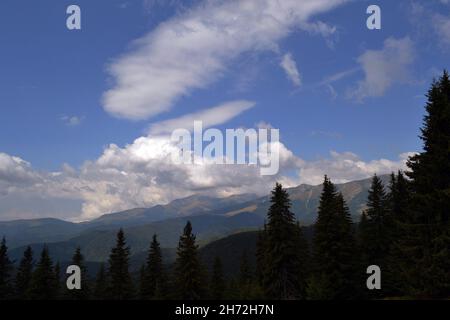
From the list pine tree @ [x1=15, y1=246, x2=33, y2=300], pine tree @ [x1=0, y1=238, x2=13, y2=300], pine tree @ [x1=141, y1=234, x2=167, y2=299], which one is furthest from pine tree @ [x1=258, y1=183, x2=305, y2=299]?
pine tree @ [x1=15, y1=246, x2=33, y2=300]

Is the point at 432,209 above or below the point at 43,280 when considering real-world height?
above

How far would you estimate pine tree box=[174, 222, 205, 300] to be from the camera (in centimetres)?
4881

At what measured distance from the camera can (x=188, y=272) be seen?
161 feet

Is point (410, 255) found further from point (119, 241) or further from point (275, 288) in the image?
point (119, 241)

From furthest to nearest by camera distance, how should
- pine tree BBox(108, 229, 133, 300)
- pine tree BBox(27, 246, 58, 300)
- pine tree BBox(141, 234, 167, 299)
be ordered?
pine tree BBox(141, 234, 167, 299), pine tree BBox(108, 229, 133, 300), pine tree BBox(27, 246, 58, 300)

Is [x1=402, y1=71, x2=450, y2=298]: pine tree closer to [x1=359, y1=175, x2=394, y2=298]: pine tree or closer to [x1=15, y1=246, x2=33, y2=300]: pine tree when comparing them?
[x1=359, y1=175, x2=394, y2=298]: pine tree

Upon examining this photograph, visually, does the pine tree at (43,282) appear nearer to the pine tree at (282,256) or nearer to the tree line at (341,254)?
the tree line at (341,254)

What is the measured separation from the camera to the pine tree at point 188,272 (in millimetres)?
48812

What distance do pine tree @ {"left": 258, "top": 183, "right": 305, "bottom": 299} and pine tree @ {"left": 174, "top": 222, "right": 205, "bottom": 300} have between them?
8.15 m

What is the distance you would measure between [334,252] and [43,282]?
41210 mm

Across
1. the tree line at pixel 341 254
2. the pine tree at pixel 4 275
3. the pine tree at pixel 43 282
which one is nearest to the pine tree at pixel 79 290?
the tree line at pixel 341 254
